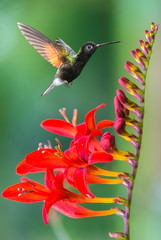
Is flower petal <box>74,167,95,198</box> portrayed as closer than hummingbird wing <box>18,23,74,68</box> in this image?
Yes

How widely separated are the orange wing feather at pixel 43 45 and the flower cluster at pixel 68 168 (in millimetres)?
166

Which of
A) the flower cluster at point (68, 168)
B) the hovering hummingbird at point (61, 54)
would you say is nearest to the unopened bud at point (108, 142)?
the flower cluster at point (68, 168)

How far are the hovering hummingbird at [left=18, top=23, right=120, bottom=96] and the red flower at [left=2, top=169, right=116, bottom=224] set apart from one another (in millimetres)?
123

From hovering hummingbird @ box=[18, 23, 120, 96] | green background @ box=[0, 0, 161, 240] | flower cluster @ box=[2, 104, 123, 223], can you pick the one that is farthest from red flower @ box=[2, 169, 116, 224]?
green background @ box=[0, 0, 161, 240]

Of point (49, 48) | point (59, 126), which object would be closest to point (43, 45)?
point (49, 48)

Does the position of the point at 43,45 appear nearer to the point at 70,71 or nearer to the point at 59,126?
the point at 70,71

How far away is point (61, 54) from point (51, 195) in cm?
24

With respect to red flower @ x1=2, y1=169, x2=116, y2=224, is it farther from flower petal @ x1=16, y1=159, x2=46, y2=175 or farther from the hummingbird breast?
the hummingbird breast

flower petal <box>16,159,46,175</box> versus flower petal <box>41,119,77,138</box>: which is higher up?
flower petal <box>41,119,77,138</box>

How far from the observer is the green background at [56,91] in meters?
1.70

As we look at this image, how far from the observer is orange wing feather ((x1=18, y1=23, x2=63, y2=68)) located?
512mm

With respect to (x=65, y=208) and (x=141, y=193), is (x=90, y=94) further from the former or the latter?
(x=65, y=208)

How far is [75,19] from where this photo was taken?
177 cm

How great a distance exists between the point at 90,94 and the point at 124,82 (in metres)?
1.39
